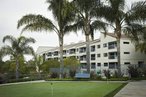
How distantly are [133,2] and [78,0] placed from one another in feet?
18.7

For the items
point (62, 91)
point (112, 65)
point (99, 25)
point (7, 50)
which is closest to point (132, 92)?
point (62, 91)

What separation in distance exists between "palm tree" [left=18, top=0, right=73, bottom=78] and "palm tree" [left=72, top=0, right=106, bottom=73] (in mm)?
893

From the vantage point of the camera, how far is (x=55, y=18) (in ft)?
99.3

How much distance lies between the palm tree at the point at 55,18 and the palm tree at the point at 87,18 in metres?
0.89

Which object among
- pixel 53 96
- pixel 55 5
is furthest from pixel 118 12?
pixel 53 96

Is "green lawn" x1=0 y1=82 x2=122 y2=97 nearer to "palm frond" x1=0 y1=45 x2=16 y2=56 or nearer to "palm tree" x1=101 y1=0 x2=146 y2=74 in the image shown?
"palm tree" x1=101 y1=0 x2=146 y2=74

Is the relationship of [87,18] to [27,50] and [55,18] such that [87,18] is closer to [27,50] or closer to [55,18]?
[55,18]

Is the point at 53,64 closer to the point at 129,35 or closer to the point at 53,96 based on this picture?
the point at 129,35

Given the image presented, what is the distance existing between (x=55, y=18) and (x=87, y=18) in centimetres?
372

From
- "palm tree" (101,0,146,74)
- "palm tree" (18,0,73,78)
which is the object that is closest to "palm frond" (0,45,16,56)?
"palm tree" (18,0,73,78)

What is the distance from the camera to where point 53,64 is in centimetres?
6091

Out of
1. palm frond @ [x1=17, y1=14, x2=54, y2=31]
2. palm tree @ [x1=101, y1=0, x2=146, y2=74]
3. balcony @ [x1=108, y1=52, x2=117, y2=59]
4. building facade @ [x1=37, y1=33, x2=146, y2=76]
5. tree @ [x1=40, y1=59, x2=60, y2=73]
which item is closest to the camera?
palm tree @ [x1=101, y1=0, x2=146, y2=74]

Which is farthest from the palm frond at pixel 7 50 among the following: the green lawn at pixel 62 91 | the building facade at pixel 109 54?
the building facade at pixel 109 54

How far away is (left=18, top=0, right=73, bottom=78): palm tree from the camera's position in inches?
1126
